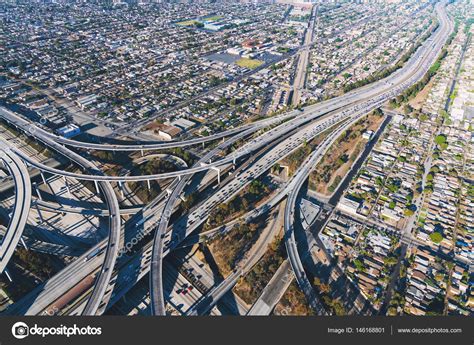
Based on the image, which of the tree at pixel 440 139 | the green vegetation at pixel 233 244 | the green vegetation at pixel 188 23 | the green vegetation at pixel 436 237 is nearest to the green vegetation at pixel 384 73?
the tree at pixel 440 139

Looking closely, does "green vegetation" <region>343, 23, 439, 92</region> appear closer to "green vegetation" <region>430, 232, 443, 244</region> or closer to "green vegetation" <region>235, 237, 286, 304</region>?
"green vegetation" <region>430, 232, 443, 244</region>

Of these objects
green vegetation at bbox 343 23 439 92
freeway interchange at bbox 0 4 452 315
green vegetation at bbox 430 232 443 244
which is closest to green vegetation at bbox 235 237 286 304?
freeway interchange at bbox 0 4 452 315

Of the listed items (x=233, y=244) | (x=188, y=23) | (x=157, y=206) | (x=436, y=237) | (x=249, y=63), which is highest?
(x=188, y=23)

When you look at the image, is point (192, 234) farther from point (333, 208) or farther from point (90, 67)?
point (90, 67)

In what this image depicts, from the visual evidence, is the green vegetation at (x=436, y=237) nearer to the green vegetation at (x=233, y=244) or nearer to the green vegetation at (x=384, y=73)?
the green vegetation at (x=233, y=244)

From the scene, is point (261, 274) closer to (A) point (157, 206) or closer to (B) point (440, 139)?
(A) point (157, 206)

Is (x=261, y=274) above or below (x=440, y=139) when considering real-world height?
below

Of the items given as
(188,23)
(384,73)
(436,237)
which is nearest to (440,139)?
(436,237)

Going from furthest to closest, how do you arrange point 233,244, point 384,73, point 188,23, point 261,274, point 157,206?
point 188,23, point 384,73, point 157,206, point 233,244, point 261,274

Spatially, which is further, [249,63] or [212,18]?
[212,18]
